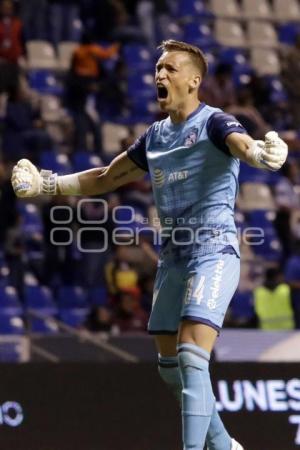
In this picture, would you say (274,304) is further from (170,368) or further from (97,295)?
(170,368)

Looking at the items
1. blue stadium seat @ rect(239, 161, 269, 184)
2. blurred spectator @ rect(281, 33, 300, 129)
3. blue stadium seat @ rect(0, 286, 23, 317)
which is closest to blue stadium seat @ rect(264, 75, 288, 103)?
blurred spectator @ rect(281, 33, 300, 129)

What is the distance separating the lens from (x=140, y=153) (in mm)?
7559

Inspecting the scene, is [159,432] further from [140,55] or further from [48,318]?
[140,55]

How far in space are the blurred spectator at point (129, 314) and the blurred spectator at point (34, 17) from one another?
4.28 meters

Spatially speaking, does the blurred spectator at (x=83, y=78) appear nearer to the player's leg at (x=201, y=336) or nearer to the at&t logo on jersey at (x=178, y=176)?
the at&t logo on jersey at (x=178, y=176)

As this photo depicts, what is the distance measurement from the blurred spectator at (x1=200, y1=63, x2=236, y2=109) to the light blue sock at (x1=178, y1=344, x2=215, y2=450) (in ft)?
29.6

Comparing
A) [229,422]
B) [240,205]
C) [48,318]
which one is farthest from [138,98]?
[229,422]

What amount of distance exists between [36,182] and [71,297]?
5973 mm

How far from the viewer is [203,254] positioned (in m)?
7.09

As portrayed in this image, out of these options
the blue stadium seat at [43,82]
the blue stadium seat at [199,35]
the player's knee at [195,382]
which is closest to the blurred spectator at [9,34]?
the blue stadium seat at [43,82]

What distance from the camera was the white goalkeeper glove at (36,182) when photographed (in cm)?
750

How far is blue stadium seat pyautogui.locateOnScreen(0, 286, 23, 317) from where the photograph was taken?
12.7 metres

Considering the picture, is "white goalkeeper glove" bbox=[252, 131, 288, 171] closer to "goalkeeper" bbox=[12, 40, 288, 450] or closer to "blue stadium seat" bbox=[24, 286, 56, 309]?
"goalkeeper" bbox=[12, 40, 288, 450]

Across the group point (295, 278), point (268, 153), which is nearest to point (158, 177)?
point (268, 153)
